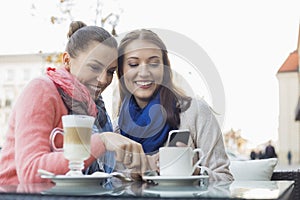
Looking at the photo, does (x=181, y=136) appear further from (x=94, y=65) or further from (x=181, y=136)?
(x=94, y=65)

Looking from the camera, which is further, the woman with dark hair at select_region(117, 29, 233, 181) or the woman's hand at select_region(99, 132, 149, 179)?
the woman with dark hair at select_region(117, 29, 233, 181)

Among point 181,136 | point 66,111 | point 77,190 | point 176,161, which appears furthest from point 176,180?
point 181,136

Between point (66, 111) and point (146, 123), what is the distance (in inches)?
14.9

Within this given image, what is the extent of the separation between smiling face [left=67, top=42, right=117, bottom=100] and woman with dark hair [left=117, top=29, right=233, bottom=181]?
0.08 metres

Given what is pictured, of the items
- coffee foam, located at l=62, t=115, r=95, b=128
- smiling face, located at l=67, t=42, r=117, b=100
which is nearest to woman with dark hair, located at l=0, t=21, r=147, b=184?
smiling face, located at l=67, t=42, r=117, b=100

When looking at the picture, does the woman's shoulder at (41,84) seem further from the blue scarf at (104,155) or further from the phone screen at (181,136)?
the phone screen at (181,136)

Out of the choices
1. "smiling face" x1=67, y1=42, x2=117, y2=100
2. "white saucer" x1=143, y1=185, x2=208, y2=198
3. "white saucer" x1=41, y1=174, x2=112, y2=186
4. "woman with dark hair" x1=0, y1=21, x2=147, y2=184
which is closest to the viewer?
"white saucer" x1=143, y1=185, x2=208, y2=198

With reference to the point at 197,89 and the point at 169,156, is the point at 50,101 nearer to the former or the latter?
the point at 169,156

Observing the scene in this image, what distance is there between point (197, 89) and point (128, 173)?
343 millimetres

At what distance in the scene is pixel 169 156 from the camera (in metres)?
0.94

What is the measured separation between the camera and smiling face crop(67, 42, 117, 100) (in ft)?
4.27

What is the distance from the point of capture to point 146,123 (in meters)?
1.47

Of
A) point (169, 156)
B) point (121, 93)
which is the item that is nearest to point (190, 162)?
point (169, 156)

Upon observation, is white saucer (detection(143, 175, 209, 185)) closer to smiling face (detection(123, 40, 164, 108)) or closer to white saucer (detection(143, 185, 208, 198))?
white saucer (detection(143, 185, 208, 198))
